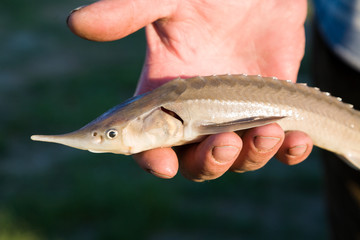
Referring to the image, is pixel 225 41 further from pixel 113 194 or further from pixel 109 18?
pixel 113 194

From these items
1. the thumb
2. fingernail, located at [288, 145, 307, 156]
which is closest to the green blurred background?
fingernail, located at [288, 145, 307, 156]

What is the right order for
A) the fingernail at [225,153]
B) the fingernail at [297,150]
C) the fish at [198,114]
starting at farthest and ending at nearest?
1. the fingernail at [297,150]
2. the fish at [198,114]
3. the fingernail at [225,153]

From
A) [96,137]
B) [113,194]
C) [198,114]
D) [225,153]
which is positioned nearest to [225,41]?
[198,114]

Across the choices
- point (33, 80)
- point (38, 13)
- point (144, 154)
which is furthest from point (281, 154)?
point (38, 13)

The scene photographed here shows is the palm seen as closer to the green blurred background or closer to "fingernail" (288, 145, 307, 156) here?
"fingernail" (288, 145, 307, 156)

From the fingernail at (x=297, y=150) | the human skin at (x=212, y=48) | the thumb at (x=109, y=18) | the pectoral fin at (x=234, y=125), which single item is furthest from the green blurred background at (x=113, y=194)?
the thumb at (x=109, y=18)

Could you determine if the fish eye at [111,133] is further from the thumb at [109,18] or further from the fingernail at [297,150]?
the fingernail at [297,150]
